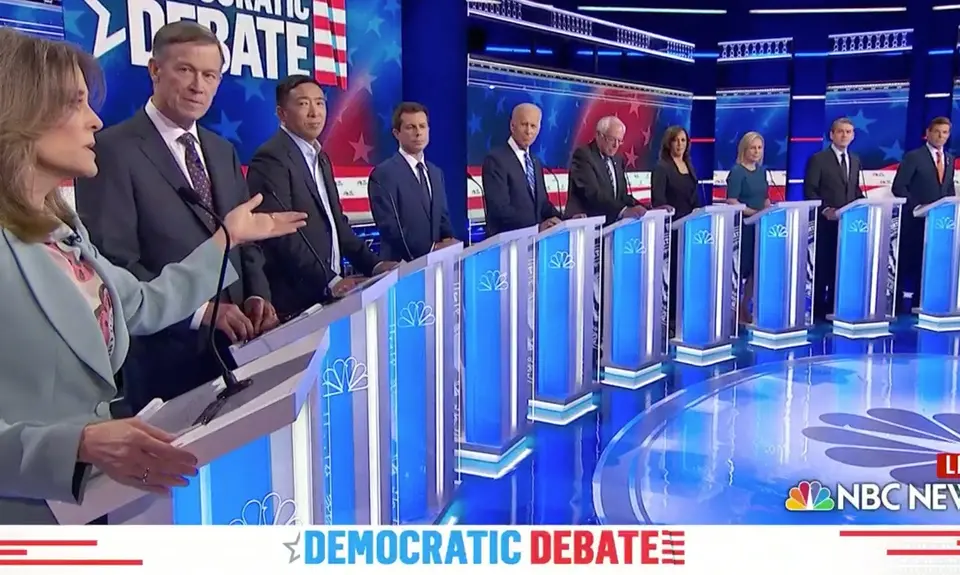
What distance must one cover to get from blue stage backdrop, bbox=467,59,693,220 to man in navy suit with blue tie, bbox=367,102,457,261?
0.57ft

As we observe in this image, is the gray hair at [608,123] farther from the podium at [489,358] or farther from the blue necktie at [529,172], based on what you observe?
the podium at [489,358]

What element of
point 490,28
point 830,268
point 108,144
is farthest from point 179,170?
point 830,268

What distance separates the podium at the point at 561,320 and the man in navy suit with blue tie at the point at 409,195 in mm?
543

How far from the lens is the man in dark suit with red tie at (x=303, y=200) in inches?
76.8

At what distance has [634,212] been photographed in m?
3.19

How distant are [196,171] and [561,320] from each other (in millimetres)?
1616

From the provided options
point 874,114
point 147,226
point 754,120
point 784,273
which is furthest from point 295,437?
point 784,273

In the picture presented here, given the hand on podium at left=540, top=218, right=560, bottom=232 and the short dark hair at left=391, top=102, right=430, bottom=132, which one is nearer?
the short dark hair at left=391, top=102, right=430, bottom=132

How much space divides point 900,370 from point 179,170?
239cm

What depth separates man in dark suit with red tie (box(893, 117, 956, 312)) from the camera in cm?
219

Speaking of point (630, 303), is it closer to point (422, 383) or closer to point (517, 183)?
point (517, 183)

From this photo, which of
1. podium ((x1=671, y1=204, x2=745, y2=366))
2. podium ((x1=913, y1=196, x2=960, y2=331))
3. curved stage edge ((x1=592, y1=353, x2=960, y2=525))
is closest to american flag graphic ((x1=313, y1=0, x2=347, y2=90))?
curved stage edge ((x1=592, y1=353, x2=960, y2=525))

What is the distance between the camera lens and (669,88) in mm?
2330

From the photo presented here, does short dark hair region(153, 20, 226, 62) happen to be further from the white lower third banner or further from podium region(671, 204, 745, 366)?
podium region(671, 204, 745, 366)
